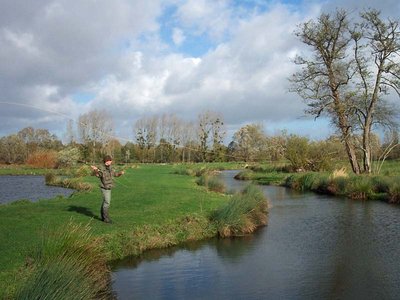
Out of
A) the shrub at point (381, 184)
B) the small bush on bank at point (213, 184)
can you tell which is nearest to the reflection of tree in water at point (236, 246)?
the shrub at point (381, 184)

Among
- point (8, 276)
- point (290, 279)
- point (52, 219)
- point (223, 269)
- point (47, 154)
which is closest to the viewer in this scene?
point (8, 276)

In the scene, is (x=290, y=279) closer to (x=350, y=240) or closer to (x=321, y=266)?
(x=321, y=266)

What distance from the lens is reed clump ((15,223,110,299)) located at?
6.85 meters

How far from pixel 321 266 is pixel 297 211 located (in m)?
10.6

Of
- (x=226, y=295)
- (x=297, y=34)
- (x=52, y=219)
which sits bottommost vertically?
(x=226, y=295)

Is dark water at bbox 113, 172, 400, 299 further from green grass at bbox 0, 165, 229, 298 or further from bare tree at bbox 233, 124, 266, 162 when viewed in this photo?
bare tree at bbox 233, 124, 266, 162

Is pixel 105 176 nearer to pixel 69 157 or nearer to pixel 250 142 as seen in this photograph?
pixel 69 157

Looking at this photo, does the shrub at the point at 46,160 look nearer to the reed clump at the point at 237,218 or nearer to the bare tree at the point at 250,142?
the bare tree at the point at 250,142

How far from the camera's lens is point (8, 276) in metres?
9.05

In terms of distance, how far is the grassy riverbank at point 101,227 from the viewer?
989 cm

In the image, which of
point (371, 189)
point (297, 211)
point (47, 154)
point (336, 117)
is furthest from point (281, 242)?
point (47, 154)

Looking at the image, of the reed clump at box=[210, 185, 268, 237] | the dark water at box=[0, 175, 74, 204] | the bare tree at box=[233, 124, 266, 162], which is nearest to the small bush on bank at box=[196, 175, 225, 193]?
the dark water at box=[0, 175, 74, 204]

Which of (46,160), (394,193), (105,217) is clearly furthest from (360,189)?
(46,160)

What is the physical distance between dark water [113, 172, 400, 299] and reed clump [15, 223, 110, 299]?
719 mm
